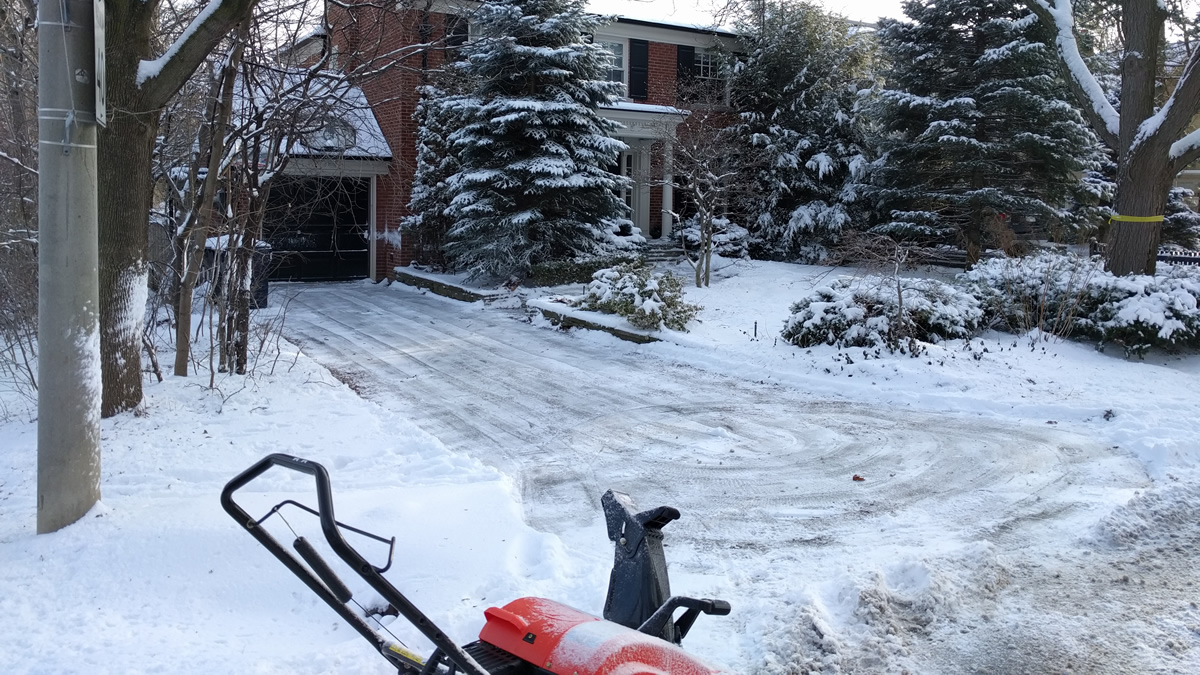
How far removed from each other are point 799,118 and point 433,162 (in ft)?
29.0

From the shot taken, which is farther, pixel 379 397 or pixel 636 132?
pixel 636 132

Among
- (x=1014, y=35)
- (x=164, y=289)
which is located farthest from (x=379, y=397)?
(x=1014, y=35)

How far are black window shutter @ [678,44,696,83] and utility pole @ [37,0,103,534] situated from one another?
2185 centimetres

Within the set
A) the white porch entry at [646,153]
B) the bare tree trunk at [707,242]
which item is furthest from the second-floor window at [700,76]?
the bare tree trunk at [707,242]

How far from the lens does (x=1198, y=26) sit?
1438cm

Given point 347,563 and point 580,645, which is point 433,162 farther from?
point 347,563

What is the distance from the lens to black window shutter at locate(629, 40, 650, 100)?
82.1ft

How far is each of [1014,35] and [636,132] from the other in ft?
31.4

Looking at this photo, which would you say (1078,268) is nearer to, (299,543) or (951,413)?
(951,413)

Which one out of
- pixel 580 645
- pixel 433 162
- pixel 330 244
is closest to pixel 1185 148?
pixel 580 645

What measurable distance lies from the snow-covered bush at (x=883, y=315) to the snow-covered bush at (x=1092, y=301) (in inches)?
28.9

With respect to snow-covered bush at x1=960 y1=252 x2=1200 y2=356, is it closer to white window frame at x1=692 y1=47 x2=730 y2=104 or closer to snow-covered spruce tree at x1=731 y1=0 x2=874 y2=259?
snow-covered spruce tree at x1=731 y1=0 x2=874 y2=259

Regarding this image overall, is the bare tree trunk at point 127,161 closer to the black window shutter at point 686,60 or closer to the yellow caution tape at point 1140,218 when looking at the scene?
the yellow caution tape at point 1140,218

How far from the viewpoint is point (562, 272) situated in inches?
714
